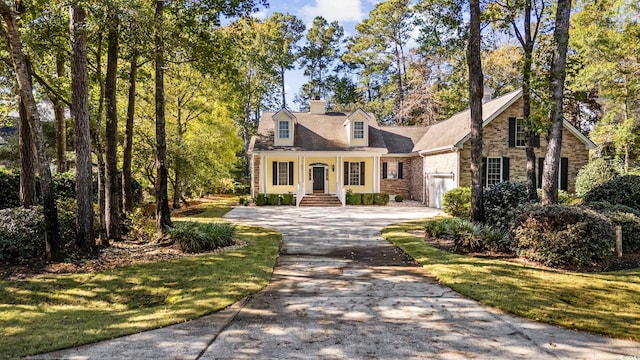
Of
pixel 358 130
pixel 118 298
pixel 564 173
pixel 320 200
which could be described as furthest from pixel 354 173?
pixel 118 298

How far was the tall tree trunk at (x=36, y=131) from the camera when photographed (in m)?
7.27

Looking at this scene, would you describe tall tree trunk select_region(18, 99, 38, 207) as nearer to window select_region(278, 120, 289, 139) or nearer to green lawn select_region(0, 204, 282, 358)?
green lawn select_region(0, 204, 282, 358)

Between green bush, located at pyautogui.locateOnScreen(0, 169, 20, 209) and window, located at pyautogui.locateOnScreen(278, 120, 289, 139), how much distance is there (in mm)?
13568

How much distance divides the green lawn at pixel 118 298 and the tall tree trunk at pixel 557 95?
762cm

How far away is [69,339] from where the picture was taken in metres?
4.33

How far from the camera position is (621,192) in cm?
1201

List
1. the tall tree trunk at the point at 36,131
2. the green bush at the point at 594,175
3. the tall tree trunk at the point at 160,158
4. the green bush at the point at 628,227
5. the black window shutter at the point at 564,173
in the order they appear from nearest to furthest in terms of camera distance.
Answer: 1. the tall tree trunk at the point at 36,131
2. the green bush at the point at 628,227
3. the tall tree trunk at the point at 160,158
4. the green bush at the point at 594,175
5. the black window shutter at the point at 564,173

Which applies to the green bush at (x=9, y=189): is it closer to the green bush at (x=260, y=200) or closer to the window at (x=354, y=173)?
the green bush at (x=260, y=200)

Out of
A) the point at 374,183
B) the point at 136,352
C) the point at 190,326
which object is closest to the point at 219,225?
the point at 190,326

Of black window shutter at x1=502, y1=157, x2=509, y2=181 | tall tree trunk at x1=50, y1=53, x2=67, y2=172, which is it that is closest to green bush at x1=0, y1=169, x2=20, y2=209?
tall tree trunk at x1=50, y1=53, x2=67, y2=172

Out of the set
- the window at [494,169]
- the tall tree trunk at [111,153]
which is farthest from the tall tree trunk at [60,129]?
the window at [494,169]

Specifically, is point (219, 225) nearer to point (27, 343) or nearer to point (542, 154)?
point (27, 343)

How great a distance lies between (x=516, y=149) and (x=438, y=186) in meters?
4.24

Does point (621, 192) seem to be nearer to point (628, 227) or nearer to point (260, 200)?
point (628, 227)
